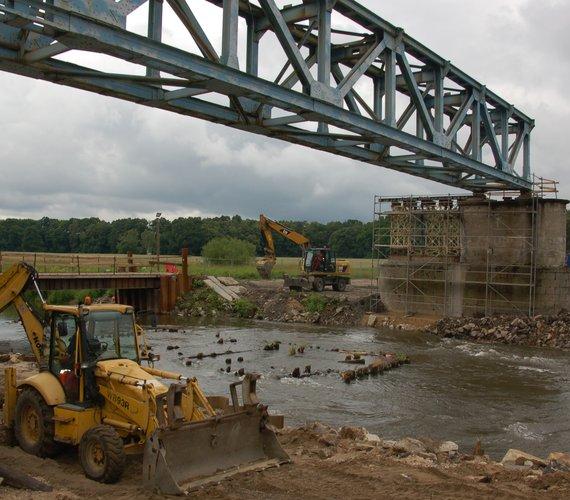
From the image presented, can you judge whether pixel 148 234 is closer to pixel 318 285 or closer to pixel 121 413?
pixel 318 285

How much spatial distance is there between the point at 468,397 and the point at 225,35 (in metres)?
12.1

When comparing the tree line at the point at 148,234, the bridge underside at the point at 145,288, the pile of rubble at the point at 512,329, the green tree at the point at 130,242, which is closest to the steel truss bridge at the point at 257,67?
the pile of rubble at the point at 512,329

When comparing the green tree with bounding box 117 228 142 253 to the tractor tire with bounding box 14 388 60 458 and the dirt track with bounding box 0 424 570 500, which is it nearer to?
the tractor tire with bounding box 14 388 60 458

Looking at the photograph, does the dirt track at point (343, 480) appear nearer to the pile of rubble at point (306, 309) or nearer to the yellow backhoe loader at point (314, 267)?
the pile of rubble at point (306, 309)

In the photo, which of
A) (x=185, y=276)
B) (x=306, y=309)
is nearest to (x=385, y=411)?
(x=306, y=309)

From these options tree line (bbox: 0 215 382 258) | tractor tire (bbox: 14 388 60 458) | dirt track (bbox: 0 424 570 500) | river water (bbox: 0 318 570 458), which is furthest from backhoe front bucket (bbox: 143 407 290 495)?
→ tree line (bbox: 0 215 382 258)

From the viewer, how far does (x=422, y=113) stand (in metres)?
16.4

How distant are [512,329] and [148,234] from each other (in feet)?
297

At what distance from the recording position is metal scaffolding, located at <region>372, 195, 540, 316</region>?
32.1 metres

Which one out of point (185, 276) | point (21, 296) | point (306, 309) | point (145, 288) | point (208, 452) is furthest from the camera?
point (185, 276)

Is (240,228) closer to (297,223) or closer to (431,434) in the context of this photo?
(297,223)

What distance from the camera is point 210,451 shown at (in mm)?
8266

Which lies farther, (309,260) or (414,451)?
(309,260)

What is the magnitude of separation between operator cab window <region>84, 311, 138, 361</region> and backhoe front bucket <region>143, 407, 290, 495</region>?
77.1 inches
